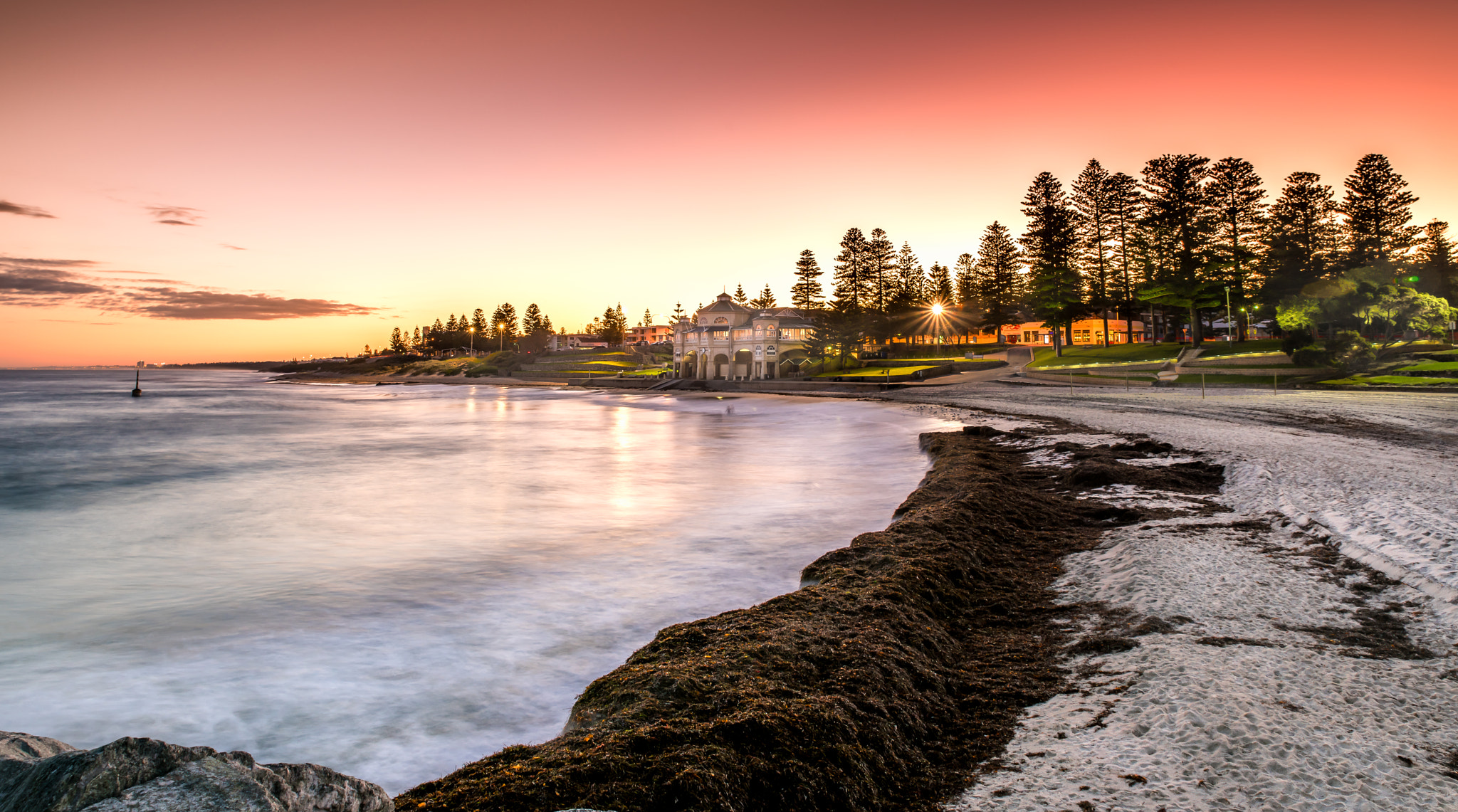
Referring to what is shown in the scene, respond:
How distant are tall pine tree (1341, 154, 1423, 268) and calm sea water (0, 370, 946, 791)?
44.3 meters

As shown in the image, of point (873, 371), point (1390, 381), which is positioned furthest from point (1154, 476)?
point (873, 371)

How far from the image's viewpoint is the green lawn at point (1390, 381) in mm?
27031

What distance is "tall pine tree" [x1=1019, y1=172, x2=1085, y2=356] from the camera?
5750 cm

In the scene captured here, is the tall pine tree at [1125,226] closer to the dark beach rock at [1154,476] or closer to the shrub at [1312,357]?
the shrub at [1312,357]

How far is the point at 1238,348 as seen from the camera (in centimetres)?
4575

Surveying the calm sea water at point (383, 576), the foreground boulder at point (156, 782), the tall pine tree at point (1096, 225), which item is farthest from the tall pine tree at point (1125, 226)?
the foreground boulder at point (156, 782)

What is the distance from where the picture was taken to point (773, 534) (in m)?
11.4

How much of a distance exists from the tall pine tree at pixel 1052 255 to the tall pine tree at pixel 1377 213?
17370mm

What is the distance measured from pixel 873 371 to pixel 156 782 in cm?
6039

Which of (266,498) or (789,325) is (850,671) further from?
(789,325)

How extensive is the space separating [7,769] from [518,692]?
370 centimetres

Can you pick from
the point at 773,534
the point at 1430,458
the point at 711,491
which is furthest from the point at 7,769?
the point at 1430,458

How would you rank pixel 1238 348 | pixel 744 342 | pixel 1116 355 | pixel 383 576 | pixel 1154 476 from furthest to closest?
pixel 744 342, pixel 1116 355, pixel 1238 348, pixel 1154 476, pixel 383 576

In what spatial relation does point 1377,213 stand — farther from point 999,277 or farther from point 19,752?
point 19,752
